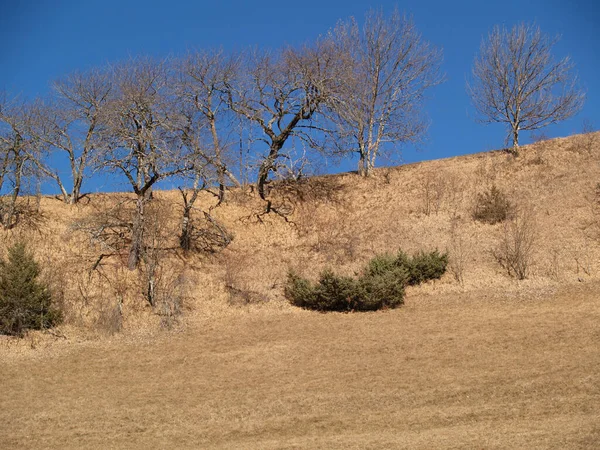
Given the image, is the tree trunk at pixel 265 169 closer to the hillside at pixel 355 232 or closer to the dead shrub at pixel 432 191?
the hillside at pixel 355 232

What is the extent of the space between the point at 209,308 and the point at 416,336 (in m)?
8.26

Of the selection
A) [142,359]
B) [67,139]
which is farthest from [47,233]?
[142,359]

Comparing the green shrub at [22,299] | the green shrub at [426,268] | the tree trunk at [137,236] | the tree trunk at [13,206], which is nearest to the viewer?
the green shrub at [22,299]

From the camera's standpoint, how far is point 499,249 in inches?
1124

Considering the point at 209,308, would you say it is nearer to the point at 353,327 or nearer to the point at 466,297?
the point at 353,327

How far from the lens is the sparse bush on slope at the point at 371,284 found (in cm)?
2586

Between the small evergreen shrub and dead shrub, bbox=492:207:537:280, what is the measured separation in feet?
1.79

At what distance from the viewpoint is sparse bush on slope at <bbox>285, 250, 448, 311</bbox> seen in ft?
84.8

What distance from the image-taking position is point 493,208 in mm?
31469

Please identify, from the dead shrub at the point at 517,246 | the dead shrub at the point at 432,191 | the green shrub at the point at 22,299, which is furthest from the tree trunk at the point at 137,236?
the dead shrub at the point at 517,246

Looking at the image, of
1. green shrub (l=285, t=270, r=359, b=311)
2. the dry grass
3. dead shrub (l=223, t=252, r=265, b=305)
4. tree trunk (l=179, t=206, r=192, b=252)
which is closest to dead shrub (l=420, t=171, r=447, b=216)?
the dry grass

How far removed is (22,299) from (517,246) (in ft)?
58.2

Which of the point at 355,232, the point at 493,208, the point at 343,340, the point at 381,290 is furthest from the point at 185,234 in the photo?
the point at 493,208

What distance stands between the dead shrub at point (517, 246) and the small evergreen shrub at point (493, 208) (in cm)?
54
